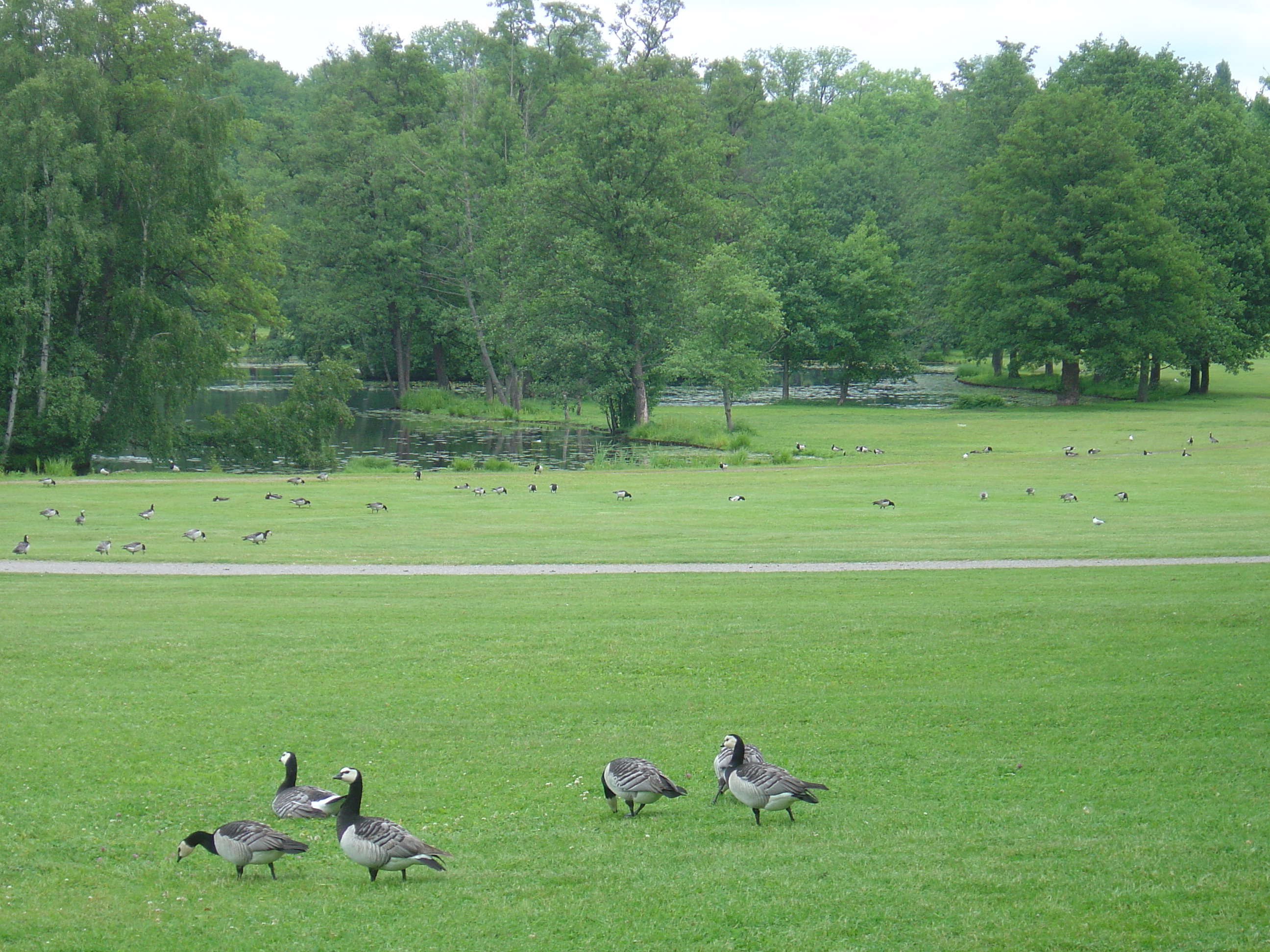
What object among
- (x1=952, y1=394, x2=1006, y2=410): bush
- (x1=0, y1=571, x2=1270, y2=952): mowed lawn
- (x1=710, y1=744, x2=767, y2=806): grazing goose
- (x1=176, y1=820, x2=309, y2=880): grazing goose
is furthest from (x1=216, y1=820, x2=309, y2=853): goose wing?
(x1=952, y1=394, x2=1006, y2=410): bush

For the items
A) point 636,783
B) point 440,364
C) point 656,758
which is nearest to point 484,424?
point 440,364

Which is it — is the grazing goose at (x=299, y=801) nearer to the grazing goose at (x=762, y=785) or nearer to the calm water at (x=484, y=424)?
the grazing goose at (x=762, y=785)

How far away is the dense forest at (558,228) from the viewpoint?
154ft

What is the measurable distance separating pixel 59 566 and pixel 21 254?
25957mm

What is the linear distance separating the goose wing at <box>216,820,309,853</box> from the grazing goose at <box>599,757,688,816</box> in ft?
7.82

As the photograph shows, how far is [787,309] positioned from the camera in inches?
3221

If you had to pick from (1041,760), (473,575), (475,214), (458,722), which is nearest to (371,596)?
(473,575)

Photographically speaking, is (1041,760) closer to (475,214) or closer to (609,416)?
(609,416)

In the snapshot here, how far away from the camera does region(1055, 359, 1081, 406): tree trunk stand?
7631 cm

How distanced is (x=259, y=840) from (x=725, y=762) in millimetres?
3581

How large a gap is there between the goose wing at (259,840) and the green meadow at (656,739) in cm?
33

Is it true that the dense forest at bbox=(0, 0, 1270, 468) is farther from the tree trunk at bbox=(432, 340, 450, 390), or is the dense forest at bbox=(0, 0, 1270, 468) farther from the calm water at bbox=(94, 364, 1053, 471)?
the calm water at bbox=(94, 364, 1053, 471)

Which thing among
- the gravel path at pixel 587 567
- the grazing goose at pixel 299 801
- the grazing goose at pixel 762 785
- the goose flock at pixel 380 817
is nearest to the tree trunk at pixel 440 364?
the gravel path at pixel 587 567

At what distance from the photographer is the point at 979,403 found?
78.5 m
